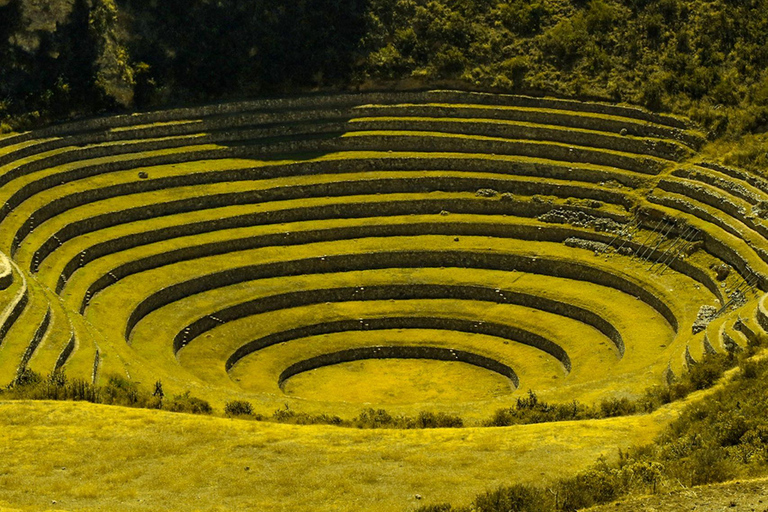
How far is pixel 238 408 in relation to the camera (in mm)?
55750

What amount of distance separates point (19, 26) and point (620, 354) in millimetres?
63092

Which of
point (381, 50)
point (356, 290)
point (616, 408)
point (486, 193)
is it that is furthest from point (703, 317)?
point (381, 50)

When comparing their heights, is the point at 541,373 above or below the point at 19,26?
below

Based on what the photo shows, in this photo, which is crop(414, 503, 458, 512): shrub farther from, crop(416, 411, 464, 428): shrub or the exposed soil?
crop(416, 411, 464, 428): shrub

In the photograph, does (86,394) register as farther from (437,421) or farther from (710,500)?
(710,500)

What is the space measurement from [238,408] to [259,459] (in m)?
10.3

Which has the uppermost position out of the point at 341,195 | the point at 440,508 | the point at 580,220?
the point at 580,220

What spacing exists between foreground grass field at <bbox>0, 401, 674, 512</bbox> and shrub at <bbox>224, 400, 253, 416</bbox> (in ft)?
14.1

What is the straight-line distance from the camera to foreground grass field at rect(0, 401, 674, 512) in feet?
136

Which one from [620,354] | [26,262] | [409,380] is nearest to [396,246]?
[409,380]

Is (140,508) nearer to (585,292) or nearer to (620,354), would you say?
(620,354)

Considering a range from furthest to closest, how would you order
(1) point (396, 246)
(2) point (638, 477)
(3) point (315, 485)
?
(1) point (396, 246) → (3) point (315, 485) → (2) point (638, 477)

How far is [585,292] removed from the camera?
263 feet

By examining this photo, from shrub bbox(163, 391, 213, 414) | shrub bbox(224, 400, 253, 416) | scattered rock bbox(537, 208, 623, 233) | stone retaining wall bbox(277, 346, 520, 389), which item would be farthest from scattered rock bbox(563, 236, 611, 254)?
shrub bbox(163, 391, 213, 414)
